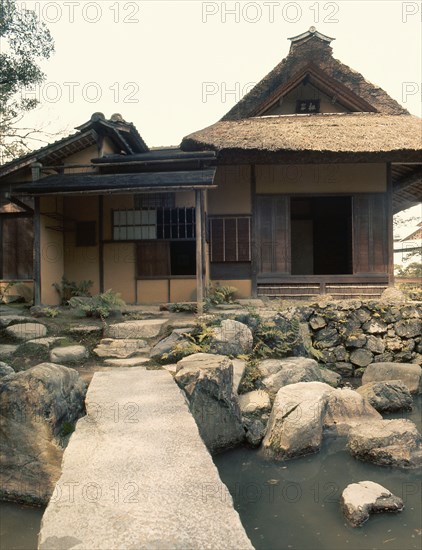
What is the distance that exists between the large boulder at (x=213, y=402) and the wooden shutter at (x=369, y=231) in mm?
6740

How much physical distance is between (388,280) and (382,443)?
6.43m

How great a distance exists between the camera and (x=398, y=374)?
804 centimetres

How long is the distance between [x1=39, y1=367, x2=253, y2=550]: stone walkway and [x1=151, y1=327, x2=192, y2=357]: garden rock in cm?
204

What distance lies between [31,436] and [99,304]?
460 centimetres

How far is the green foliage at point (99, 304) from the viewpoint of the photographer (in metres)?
8.15

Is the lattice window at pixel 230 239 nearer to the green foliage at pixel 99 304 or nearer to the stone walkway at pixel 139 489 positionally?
the green foliage at pixel 99 304

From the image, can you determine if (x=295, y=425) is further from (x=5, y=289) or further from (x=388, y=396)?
(x=5, y=289)

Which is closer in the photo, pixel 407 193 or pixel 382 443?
pixel 382 443

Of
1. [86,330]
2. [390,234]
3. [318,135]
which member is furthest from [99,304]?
[390,234]

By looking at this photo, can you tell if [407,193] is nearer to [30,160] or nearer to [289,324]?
[289,324]

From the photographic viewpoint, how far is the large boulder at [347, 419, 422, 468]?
16.4ft

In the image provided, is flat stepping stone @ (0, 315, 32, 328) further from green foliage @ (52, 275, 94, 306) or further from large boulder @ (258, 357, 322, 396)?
large boulder @ (258, 357, 322, 396)

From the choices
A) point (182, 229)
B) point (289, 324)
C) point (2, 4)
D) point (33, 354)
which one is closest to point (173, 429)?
point (33, 354)

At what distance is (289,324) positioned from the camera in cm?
786
